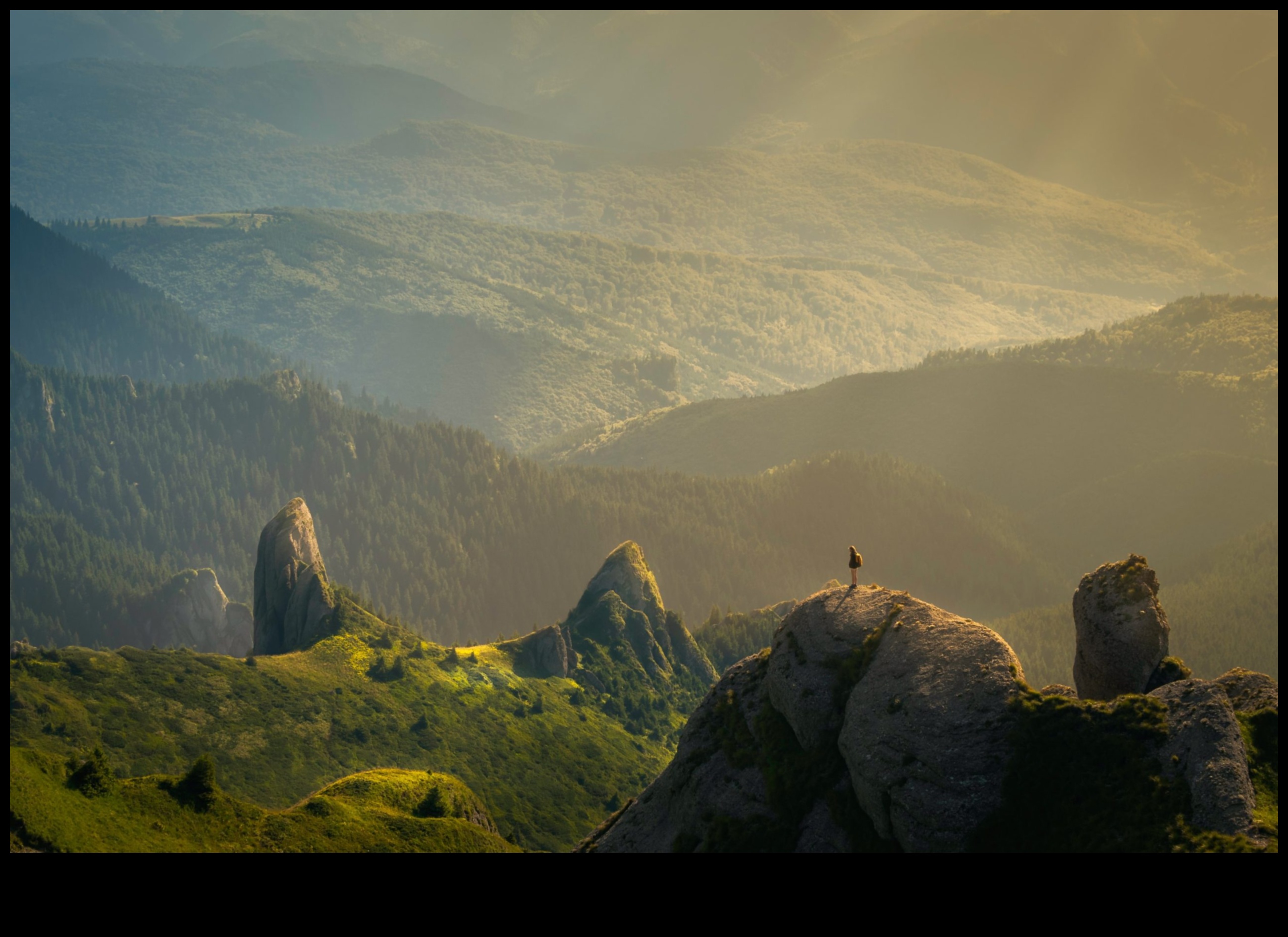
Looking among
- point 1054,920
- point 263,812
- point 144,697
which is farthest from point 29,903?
point 144,697

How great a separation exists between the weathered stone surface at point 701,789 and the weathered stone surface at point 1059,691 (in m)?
18.8

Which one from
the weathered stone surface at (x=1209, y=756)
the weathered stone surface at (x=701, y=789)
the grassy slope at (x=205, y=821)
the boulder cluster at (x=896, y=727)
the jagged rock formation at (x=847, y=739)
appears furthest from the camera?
the grassy slope at (x=205, y=821)

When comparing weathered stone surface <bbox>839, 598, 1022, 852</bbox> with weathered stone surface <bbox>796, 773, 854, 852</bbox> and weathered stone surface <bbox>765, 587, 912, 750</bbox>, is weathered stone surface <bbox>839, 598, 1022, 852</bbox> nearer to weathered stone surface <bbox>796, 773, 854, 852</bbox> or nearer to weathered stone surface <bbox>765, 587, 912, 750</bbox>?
weathered stone surface <bbox>796, 773, 854, 852</bbox>

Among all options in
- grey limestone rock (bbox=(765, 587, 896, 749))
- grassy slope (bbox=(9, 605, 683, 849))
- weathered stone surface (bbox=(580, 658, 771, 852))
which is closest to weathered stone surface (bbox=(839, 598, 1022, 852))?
grey limestone rock (bbox=(765, 587, 896, 749))

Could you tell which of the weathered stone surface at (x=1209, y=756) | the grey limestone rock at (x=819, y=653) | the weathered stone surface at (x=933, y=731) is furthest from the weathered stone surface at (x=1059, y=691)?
the grey limestone rock at (x=819, y=653)

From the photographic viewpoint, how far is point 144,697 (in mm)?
180750

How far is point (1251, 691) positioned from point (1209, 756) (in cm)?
1047

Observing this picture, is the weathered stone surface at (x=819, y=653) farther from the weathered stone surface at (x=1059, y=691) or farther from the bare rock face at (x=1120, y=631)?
the bare rock face at (x=1120, y=631)

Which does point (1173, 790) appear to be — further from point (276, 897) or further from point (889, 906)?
point (276, 897)

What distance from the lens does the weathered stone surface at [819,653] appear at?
267 ft

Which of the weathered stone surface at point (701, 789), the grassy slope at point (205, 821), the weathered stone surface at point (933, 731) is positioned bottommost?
the grassy slope at point (205, 821)

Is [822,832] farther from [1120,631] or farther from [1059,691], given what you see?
[1120,631]

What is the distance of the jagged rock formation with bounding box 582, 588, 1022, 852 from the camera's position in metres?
71.8

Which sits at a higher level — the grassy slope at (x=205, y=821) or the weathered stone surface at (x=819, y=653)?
the weathered stone surface at (x=819, y=653)
